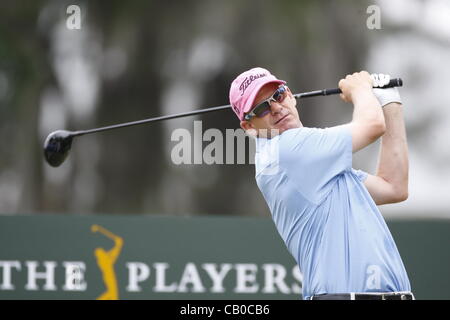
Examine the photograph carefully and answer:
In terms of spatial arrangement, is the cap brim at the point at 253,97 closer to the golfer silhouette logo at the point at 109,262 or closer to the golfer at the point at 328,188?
the golfer at the point at 328,188

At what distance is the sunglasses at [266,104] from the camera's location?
178 inches

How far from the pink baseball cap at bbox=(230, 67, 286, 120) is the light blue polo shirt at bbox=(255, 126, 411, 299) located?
0.75 ft

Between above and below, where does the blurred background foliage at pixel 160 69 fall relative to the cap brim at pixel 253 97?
above

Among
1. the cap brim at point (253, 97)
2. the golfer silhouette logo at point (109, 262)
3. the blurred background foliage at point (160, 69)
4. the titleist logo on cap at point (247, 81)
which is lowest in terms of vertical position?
the golfer silhouette logo at point (109, 262)

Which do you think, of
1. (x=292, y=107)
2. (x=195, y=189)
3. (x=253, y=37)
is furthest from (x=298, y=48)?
(x=292, y=107)

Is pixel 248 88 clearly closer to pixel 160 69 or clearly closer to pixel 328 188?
pixel 328 188

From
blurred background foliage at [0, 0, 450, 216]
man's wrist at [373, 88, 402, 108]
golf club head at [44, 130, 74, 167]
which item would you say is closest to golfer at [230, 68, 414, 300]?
man's wrist at [373, 88, 402, 108]

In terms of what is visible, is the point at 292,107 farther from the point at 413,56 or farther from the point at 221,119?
the point at 413,56

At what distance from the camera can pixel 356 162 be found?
48.8ft

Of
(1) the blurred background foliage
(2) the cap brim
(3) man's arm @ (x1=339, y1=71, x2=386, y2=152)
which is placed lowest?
(3) man's arm @ (x1=339, y1=71, x2=386, y2=152)

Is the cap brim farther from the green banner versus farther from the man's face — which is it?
the green banner

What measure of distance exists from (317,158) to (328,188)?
144mm

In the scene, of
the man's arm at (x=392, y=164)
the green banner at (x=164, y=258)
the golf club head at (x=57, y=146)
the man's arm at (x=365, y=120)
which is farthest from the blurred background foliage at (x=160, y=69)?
the man's arm at (x=365, y=120)

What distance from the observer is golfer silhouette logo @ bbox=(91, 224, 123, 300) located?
7.16 meters
